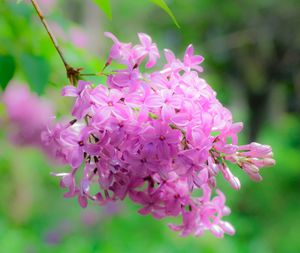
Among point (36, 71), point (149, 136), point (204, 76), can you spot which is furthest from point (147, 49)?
point (204, 76)

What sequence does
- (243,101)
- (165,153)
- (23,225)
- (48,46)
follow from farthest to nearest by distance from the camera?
(243,101) → (23,225) → (48,46) → (165,153)

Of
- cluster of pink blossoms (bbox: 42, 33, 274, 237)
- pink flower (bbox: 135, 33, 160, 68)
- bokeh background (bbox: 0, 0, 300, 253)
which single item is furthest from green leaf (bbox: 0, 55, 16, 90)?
pink flower (bbox: 135, 33, 160, 68)

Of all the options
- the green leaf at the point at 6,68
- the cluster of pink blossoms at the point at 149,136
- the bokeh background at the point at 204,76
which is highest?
the green leaf at the point at 6,68

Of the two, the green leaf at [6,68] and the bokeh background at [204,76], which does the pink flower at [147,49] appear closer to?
A: the bokeh background at [204,76]

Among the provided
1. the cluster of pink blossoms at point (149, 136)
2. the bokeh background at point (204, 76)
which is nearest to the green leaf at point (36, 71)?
the bokeh background at point (204, 76)

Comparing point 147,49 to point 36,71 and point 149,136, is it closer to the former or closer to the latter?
point 149,136

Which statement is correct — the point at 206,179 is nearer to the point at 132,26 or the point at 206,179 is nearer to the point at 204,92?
the point at 204,92

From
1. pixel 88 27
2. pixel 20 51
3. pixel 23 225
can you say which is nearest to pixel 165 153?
pixel 20 51

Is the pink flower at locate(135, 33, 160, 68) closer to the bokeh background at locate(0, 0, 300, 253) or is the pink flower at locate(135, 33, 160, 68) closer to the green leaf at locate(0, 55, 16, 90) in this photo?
the bokeh background at locate(0, 0, 300, 253)
